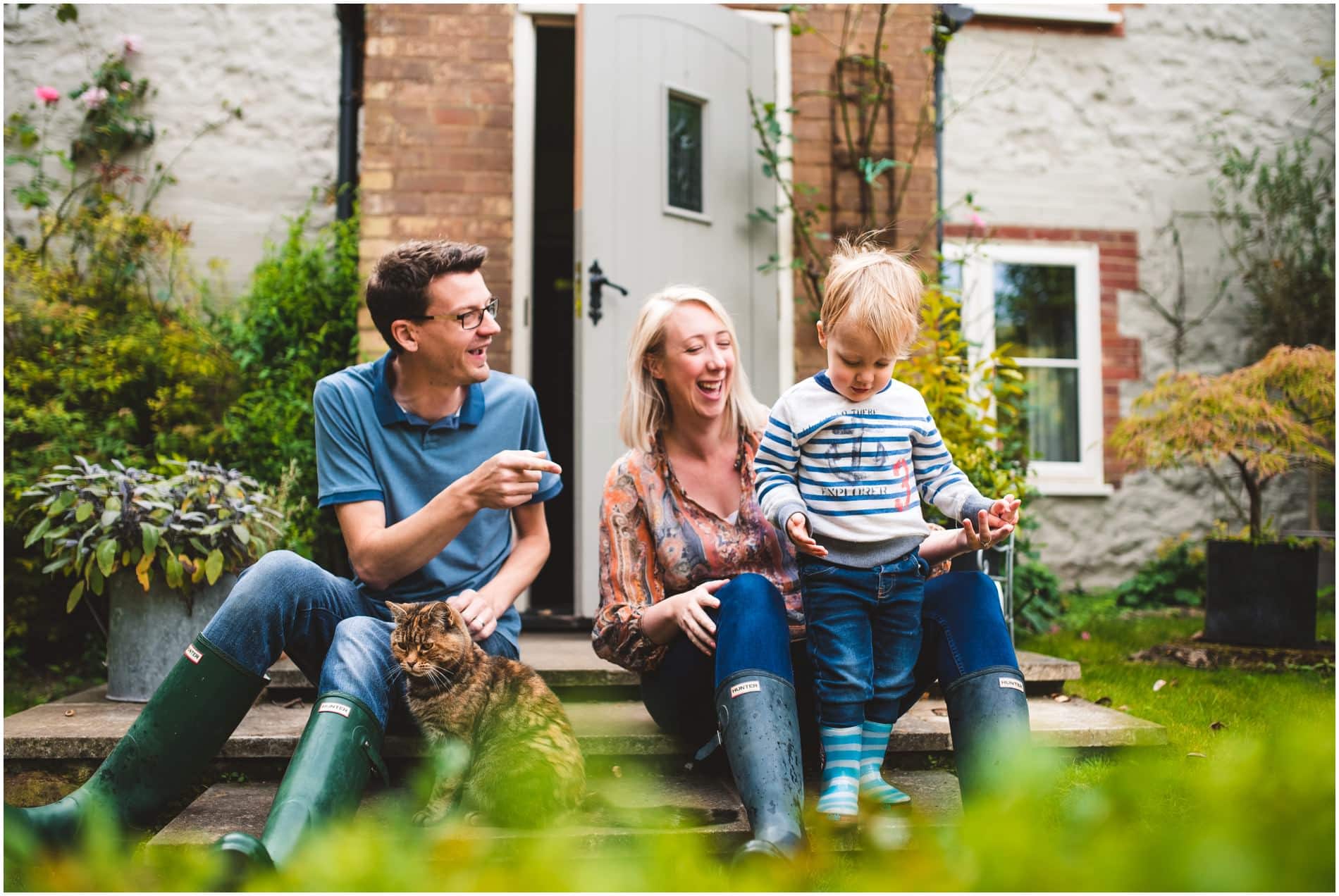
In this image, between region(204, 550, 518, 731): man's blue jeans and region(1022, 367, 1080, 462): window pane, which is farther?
region(1022, 367, 1080, 462): window pane

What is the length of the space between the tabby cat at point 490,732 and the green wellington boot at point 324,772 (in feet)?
0.54

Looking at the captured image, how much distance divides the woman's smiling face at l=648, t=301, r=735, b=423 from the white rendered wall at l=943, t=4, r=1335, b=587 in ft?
13.9

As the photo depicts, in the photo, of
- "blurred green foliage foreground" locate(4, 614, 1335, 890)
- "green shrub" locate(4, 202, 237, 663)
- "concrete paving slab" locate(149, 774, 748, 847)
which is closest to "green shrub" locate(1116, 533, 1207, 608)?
"concrete paving slab" locate(149, 774, 748, 847)

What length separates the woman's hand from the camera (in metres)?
1.97

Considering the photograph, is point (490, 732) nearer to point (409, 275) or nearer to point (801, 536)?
point (801, 536)

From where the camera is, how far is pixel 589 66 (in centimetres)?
398

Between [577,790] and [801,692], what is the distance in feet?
1.76

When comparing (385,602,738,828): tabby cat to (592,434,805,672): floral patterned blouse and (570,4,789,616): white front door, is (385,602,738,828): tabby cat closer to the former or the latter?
(592,434,805,672): floral patterned blouse

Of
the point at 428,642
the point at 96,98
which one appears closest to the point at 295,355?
the point at 96,98

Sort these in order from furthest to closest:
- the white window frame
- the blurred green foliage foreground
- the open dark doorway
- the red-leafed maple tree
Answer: the white window frame, the open dark doorway, the red-leafed maple tree, the blurred green foliage foreground

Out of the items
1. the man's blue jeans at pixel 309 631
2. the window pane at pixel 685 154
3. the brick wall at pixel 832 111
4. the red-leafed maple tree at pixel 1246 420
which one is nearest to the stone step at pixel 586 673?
the man's blue jeans at pixel 309 631

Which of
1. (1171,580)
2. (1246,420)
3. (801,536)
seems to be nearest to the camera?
(801,536)

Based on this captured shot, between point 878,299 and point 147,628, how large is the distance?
2.23m

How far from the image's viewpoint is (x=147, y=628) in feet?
9.01
